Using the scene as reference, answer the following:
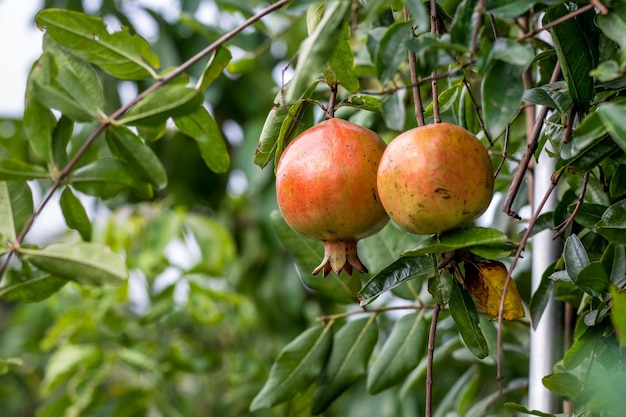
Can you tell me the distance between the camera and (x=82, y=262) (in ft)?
1.61

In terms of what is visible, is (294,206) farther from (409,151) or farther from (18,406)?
(18,406)

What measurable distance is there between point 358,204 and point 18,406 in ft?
5.65

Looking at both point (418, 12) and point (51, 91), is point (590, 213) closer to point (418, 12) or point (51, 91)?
point (418, 12)

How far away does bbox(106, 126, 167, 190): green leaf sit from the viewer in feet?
1.64

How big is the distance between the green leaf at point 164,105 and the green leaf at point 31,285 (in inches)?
6.0

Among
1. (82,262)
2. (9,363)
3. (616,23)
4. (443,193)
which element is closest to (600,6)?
(616,23)

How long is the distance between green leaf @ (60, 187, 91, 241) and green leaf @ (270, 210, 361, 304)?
0.17 meters

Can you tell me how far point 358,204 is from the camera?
43cm

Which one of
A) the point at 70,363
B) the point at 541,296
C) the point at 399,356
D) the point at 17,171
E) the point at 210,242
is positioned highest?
the point at 17,171

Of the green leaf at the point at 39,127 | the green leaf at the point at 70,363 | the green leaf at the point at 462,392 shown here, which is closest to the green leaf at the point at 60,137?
the green leaf at the point at 39,127

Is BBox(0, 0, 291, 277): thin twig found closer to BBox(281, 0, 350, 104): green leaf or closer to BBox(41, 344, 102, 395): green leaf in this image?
BBox(281, 0, 350, 104): green leaf

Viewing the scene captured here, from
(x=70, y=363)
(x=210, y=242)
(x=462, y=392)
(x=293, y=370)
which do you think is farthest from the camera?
(x=210, y=242)

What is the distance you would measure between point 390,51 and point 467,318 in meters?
0.17

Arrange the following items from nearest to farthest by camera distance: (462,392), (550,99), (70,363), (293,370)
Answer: (550,99) < (293,370) < (462,392) < (70,363)
